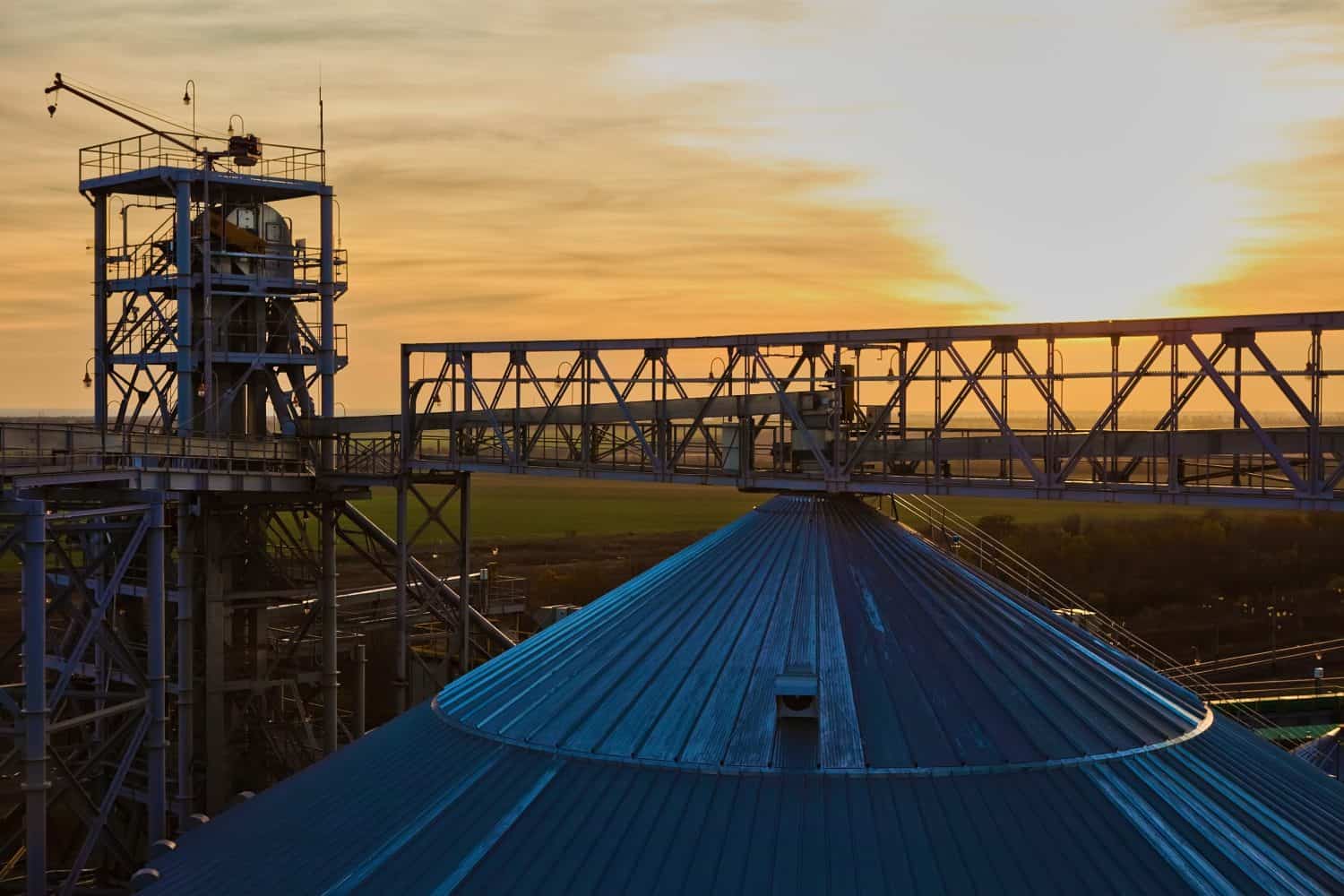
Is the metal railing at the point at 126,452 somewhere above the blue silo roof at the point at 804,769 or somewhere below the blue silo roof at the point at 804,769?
above

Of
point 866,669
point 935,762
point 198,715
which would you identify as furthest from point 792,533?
point 198,715

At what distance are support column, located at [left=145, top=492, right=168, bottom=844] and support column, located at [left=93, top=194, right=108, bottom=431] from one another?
1843cm

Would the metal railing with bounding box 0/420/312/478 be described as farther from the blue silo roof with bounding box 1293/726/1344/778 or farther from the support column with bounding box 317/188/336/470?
the blue silo roof with bounding box 1293/726/1344/778

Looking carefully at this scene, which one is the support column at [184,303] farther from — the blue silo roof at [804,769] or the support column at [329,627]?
the blue silo roof at [804,769]

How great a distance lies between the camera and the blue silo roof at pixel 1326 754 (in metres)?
47.4

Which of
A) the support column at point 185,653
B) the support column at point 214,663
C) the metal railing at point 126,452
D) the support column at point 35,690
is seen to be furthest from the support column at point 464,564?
the support column at point 35,690

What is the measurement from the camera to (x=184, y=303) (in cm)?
5688

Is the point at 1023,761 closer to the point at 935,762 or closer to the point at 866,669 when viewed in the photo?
the point at 935,762

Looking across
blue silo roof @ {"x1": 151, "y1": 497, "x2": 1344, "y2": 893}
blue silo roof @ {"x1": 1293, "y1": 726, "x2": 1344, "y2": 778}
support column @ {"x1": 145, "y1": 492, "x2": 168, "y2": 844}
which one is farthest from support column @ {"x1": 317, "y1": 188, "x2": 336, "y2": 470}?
blue silo roof @ {"x1": 1293, "y1": 726, "x2": 1344, "y2": 778}

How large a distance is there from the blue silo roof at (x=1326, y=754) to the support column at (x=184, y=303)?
42.7m

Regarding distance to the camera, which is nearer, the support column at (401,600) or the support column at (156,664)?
the support column at (156,664)

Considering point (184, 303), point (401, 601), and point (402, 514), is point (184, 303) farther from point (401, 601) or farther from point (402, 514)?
point (401, 601)

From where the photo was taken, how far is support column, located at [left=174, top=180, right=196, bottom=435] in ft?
185

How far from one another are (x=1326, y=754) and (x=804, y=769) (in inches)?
1134
